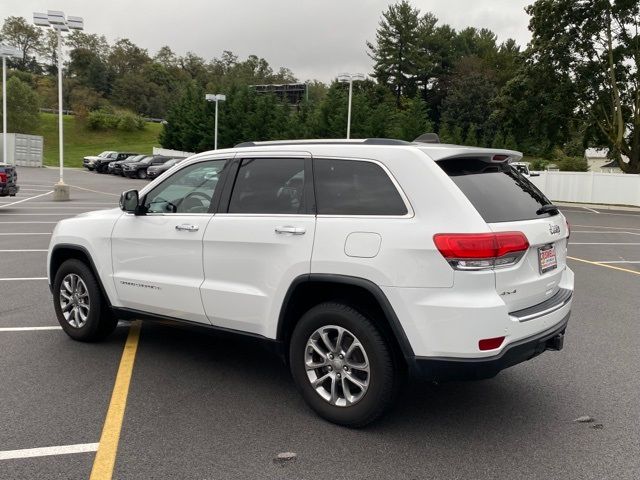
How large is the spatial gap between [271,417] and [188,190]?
190 centimetres

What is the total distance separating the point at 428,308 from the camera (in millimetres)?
3475

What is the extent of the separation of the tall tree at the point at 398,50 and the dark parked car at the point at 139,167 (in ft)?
164

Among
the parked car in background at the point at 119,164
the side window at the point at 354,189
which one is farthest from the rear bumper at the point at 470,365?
the parked car in background at the point at 119,164

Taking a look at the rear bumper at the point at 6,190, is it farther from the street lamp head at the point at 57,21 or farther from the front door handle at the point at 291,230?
the front door handle at the point at 291,230

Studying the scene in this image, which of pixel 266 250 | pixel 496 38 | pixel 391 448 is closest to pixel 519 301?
pixel 391 448

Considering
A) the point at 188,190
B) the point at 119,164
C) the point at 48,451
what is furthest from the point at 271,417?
the point at 119,164

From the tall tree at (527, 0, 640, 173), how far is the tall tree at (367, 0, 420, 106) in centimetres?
5115

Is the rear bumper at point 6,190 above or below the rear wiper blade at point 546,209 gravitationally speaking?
below

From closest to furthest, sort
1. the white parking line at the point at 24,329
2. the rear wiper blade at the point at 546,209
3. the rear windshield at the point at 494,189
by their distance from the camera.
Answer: the rear windshield at the point at 494,189, the rear wiper blade at the point at 546,209, the white parking line at the point at 24,329

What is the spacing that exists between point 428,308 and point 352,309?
1.75 ft

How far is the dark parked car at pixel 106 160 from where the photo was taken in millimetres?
48469

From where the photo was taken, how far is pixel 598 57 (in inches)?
1355

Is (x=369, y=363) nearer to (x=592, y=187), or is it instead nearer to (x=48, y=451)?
(x=48, y=451)

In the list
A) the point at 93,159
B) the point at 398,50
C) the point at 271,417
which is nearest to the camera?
the point at 271,417
